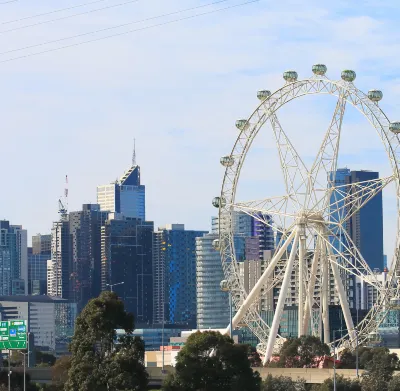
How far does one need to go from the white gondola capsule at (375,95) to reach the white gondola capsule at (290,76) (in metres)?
10.1

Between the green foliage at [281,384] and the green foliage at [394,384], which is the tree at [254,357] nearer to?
the green foliage at [281,384]

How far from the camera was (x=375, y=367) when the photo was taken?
432ft

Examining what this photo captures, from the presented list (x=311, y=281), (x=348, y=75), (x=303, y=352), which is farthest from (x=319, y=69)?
(x=303, y=352)

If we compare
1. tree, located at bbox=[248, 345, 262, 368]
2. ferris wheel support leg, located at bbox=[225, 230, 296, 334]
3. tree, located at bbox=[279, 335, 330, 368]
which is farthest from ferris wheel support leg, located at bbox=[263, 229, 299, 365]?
tree, located at bbox=[279, 335, 330, 368]

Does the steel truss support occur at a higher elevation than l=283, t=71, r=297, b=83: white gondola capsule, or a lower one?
lower

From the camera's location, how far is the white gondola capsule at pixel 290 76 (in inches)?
5408

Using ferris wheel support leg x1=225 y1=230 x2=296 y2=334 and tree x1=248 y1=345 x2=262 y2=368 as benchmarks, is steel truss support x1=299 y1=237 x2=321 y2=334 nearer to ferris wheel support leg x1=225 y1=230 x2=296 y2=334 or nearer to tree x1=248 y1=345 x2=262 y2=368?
ferris wheel support leg x1=225 y1=230 x2=296 y2=334

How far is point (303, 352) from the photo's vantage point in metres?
148

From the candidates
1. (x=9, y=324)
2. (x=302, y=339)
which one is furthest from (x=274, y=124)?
(x=9, y=324)

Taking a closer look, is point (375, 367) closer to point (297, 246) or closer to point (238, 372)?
point (297, 246)

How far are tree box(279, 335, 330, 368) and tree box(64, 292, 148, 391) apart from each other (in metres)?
41.8

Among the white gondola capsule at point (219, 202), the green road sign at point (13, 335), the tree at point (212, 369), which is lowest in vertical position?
the tree at point (212, 369)

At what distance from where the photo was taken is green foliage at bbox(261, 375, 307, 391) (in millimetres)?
126250

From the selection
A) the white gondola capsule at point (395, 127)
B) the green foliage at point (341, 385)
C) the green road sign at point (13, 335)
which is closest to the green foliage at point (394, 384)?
the green foliage at point (341, 385)
